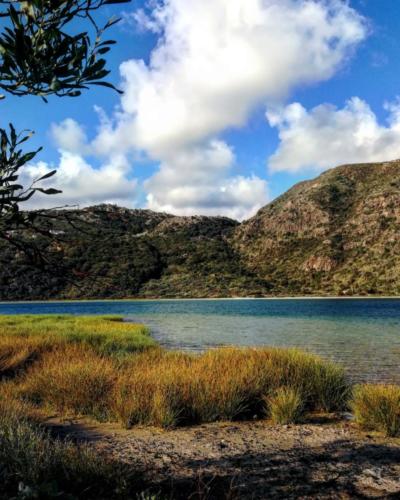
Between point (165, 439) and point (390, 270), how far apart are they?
104 meters

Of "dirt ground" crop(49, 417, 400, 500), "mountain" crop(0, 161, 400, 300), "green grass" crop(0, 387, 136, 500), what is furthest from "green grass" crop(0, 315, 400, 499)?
"mountain" crop(0, 161, 400, 300)

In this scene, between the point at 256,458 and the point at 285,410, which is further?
the point at 285,410

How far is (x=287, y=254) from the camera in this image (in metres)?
125

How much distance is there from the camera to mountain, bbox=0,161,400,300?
108m

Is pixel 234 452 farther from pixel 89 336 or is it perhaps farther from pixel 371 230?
pixel 371 230

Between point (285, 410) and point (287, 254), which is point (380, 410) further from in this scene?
point (287, 254)

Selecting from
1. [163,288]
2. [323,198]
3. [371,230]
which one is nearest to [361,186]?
[323,198]

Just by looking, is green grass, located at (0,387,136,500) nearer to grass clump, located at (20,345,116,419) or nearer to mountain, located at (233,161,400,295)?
grass clump, located at (20,345,116,419)

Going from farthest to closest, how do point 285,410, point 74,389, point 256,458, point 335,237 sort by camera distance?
point 335,237, point 74,389, point 285,410, point 256,458

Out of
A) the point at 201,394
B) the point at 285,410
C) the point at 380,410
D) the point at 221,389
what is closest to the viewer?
the point at 380,410

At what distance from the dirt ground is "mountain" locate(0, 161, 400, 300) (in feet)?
297

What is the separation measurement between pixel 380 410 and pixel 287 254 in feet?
388

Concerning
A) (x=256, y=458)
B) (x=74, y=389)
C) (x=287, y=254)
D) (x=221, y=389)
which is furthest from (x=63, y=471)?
(x=287, y=254)

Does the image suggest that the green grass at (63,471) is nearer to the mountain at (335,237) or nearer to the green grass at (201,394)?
the green grass at (201,394)
